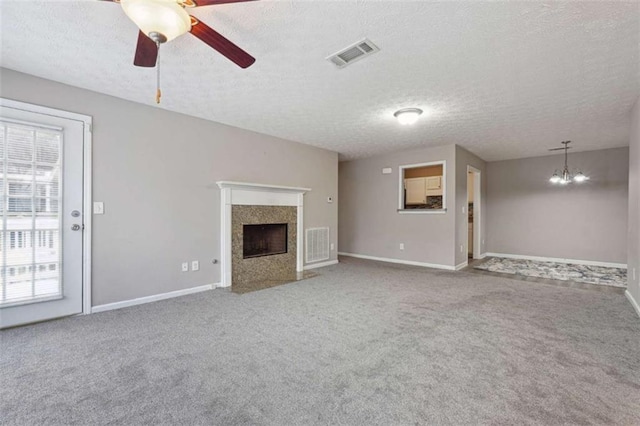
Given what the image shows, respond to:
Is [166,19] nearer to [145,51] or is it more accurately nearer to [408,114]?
[145,51]

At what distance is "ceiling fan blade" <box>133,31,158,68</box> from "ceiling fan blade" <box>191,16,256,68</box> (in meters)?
0.32

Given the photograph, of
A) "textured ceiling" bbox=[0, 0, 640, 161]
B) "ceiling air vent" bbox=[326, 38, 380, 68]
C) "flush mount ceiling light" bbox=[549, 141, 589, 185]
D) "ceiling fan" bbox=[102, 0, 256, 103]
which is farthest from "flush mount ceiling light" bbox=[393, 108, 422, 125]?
"flush mount ceiling light" bbox=[549, 141, 589, 185]

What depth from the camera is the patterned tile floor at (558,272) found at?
14.2 feet

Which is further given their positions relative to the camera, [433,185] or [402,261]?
[433,185]

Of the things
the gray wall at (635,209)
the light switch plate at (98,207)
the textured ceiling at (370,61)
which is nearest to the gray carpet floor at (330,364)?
the gray wall at (635,209)

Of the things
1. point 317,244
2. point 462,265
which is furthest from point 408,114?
point 462,265

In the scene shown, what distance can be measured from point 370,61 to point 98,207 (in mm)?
3190

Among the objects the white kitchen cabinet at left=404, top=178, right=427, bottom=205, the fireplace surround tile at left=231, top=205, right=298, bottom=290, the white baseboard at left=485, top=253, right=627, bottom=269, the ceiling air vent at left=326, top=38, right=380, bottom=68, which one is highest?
the ceiling air vent at left=326, top=38, right=380, bottom=68

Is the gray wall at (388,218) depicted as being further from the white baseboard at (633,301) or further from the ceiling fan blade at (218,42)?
the ceiling fan blade at (218,42)

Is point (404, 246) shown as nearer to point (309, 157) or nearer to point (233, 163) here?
point (309, 157)

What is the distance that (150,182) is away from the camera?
3.44 meters

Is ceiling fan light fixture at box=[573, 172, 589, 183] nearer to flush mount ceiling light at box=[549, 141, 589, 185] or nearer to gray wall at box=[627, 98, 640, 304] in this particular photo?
flush mount ceiling light at box=[549, 141, 589, 185]

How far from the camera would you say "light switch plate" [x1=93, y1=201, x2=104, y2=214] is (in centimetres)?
306

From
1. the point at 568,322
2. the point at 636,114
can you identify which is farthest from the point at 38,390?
the point at 636,114
